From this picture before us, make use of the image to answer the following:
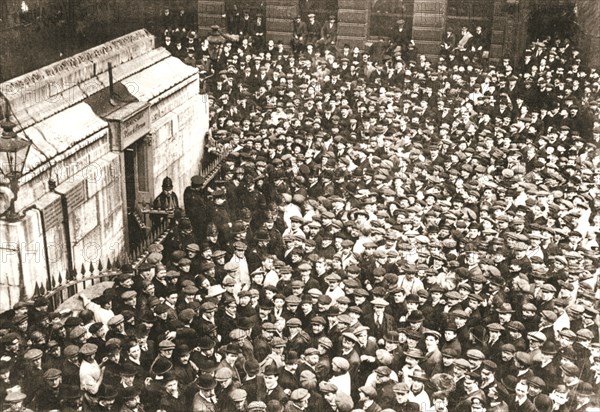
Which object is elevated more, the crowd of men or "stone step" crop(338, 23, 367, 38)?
"stone step" crop(338, 23, 367, 38)

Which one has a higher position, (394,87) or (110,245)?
(394,87)

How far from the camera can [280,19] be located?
24531mm

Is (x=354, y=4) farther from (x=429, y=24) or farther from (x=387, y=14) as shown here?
(x=429, y=24)

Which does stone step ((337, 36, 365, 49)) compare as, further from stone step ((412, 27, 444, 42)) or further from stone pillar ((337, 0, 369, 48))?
stone step ((412, 27, 444, 42))

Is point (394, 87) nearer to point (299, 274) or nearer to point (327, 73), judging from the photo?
point (327, 73)

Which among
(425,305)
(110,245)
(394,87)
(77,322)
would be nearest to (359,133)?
(394,87)

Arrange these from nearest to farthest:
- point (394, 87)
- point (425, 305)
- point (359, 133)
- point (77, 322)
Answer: point (77, 322)
point (425, 305)
point (359, 133)
point (394, 87)

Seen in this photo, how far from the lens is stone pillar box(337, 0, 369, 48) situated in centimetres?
2408

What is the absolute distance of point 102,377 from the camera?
7.51 metres

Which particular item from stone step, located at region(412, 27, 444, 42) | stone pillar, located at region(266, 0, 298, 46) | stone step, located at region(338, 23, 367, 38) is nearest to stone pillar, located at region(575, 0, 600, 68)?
stone step, located at region(412, 27, 444, 42)

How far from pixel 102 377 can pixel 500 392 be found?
4.22 metres

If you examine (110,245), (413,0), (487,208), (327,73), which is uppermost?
(413,0)

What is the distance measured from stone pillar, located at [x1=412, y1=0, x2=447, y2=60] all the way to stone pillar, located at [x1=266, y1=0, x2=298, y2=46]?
4219mm

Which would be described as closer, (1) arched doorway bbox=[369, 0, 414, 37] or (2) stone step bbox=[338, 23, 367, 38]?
Answer: (2) stone step bbox=[338, 23, 367, 38]
